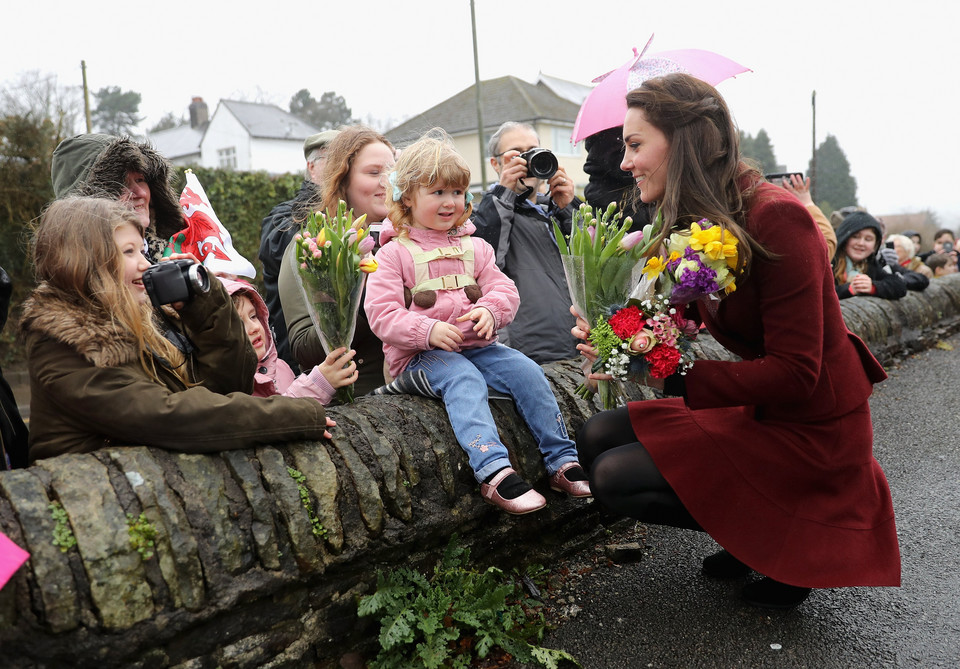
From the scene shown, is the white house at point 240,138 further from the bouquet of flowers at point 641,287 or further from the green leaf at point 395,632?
the green leaf at point 395,632

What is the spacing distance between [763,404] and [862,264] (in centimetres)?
585

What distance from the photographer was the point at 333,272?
2.89m

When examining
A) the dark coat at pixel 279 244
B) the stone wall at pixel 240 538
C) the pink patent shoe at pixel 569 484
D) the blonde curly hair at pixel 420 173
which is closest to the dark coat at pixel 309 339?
the dark coat at pixel 279 244

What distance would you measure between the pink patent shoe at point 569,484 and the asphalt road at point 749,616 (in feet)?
1.26

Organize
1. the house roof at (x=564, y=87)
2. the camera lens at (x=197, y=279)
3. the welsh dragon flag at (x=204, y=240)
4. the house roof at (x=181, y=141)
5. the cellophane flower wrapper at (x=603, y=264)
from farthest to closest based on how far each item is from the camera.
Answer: the house roof at (x=181, y=141)
the house roof at (x=564, y=87)
the welsh dragon flag at (x=204, y=240)
the cellophane flower wrapper at (x=603, y=264)
the camera lens at (x=197, y=279)

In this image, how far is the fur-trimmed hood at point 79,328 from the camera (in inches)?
89.4

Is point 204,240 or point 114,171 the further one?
point 204,240

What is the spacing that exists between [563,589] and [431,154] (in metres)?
1.92

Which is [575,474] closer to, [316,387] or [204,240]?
[316,387]

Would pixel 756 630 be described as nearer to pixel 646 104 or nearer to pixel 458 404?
pixel 458 404

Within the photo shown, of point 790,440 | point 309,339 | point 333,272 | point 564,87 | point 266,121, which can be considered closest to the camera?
point 790,440

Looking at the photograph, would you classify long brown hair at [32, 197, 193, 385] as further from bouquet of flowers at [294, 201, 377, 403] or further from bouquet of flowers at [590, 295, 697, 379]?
bouquet of flowers at [590, 295, 697, 379]

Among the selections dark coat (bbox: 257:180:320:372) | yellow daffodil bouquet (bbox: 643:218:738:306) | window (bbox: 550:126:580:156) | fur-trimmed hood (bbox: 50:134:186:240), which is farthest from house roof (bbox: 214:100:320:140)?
yellow daffodil bouquet (bbox: 643:218:738:306)

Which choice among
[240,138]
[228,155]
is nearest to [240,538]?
[240,138]
